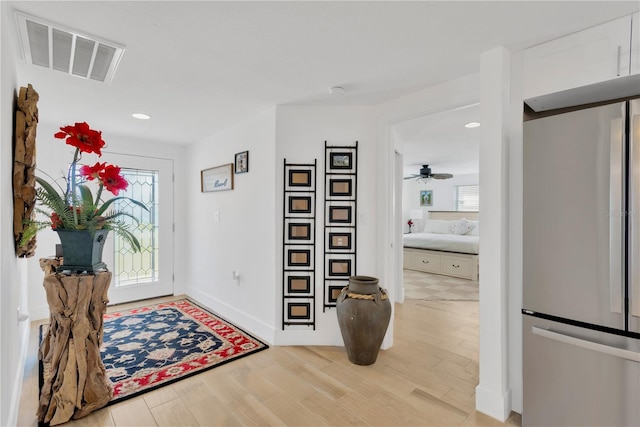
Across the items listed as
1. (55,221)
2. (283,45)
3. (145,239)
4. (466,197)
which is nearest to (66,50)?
(55,221)

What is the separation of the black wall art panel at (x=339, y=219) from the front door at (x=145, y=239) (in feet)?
8.99

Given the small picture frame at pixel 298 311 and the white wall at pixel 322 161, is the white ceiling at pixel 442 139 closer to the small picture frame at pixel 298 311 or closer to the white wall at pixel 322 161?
the white wall at pixel 322 161

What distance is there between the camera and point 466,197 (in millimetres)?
8164

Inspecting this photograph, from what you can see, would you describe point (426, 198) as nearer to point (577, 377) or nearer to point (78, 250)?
point (577, 377)

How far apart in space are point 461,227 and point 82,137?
6.96 metres

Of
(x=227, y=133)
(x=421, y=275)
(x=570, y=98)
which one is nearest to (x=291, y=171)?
(x=227, y=133)

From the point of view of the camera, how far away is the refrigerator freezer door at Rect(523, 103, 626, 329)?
4.59 feet

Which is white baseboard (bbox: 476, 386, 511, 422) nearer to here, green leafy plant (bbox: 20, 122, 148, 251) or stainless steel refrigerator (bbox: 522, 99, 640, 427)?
stainless steel refrigerator (bbox: 522, 99, 640, 427)

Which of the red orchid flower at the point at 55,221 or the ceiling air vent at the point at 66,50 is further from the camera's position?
the red orchid flower at the point at 55,221

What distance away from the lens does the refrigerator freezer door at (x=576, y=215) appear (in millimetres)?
1400

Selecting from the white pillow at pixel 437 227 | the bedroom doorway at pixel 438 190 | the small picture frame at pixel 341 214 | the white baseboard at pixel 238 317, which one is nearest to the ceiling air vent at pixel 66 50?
the small picture frame at pixel 341 214

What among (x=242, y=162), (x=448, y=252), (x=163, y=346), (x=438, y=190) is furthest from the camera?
(x=438, y=190)

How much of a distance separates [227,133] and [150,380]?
2.57 m

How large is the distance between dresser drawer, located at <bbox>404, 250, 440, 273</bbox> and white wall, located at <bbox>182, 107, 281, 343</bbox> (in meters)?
4.08
